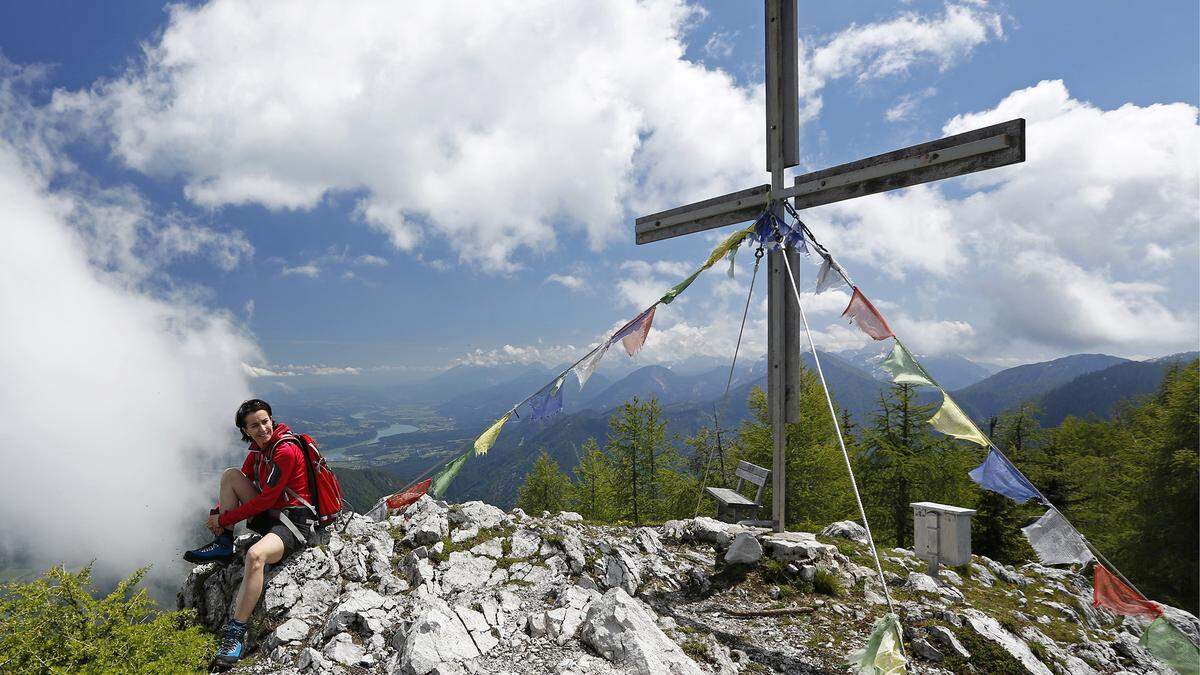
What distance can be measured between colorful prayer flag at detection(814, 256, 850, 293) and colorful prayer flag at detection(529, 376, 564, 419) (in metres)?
3.62

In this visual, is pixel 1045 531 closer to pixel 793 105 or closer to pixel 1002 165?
pixel 1002 165

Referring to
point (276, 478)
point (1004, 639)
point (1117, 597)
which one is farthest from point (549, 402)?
point (1117, 597)

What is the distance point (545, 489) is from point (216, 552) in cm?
2557

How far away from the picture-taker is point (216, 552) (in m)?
5.02

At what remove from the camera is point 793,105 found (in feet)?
18.7

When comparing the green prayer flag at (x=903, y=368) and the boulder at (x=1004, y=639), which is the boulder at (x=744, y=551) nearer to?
the boulder at (x=1004, y=639)

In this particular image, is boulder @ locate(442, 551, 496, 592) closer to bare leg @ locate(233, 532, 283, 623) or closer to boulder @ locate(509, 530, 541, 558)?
boulder @ locate(509, 530, 541, 558)

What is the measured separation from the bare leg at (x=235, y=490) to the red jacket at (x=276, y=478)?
0.07 meters

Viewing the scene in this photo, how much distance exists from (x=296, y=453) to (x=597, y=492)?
2290 centimetres

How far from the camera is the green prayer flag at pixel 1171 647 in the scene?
153 inches

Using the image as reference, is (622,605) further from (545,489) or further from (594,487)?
(545,489)

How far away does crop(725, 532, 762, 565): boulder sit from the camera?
582 centimetres

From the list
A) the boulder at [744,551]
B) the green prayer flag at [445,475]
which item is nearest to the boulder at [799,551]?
the boulder at [744,551]

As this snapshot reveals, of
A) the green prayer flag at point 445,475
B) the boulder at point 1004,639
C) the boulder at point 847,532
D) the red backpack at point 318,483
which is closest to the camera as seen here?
the boulder at point 1004,639
